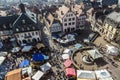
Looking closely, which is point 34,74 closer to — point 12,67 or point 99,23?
point 12,67

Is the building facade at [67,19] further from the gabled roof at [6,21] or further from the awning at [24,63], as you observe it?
the awning at [24,63]

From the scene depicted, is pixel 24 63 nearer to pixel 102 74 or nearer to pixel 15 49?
pixel 15 49

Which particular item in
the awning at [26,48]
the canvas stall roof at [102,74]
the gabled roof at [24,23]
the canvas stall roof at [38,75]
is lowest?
the canvas stall roof at [102,74]

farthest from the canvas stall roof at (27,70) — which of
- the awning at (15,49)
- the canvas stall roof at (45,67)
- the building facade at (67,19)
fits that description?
the building facade at (67,19)

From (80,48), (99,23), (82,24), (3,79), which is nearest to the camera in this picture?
(3,79)

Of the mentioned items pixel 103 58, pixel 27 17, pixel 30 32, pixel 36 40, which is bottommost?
pixel 103 58

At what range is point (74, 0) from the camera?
127438mm

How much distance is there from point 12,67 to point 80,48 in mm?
25301

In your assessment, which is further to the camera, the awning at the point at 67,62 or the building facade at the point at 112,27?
the building facade at the point at 112,27

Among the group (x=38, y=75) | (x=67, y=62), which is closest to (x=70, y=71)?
(x=67, y=62)

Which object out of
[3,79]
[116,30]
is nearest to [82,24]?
[116,30]

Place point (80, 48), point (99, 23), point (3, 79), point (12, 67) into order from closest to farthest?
point (3, 79) < point (12, 67) < point (80, 48) < point (99, 23)

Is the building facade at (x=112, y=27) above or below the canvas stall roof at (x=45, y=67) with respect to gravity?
above

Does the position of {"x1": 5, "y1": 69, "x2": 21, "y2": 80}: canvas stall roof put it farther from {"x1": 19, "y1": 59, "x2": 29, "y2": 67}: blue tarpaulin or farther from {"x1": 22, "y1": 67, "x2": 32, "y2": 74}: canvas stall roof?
{"x1": 19, "y1": 59, "x2": 29, "y2": 67}: blue tarpaulin
